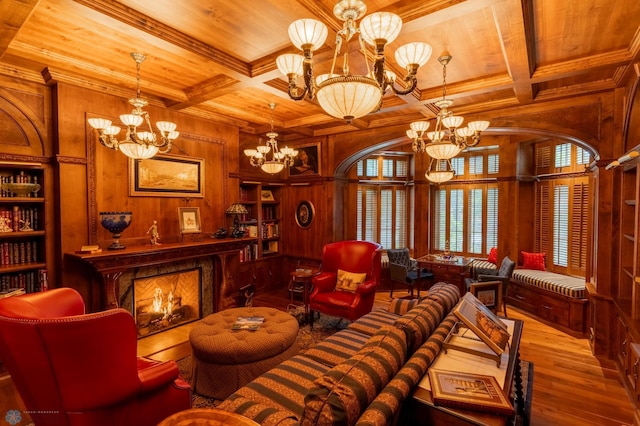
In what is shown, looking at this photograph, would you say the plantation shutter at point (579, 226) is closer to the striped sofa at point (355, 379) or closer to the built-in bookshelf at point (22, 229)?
the striped sofa at point (355, 379)

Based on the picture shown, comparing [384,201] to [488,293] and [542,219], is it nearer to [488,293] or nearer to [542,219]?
[542,219]

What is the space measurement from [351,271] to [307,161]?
97.8 inches

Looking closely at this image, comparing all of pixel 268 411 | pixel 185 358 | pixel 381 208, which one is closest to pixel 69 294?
pixel 185 358

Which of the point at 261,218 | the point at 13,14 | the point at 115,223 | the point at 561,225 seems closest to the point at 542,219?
the point at 561,225

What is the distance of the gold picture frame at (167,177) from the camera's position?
4008mm

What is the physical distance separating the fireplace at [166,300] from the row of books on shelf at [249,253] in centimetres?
108

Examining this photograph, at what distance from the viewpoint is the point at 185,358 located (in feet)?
11.3

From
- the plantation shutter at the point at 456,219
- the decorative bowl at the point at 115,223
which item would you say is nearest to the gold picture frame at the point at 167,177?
the decorative bowl at the point at 115,223

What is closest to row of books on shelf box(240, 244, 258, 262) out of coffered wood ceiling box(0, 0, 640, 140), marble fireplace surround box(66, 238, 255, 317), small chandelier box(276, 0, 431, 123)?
marble fireplace surround box(66, 238, 255, 317)

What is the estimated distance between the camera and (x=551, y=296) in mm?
4676

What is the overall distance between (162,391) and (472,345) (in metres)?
2.01

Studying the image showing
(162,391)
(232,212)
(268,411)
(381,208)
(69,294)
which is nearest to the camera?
(268,411)

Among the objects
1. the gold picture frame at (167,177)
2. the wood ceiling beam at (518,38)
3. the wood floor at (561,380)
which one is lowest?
the wood floor at (561,380)

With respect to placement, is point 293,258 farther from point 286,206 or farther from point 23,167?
point 23,167
